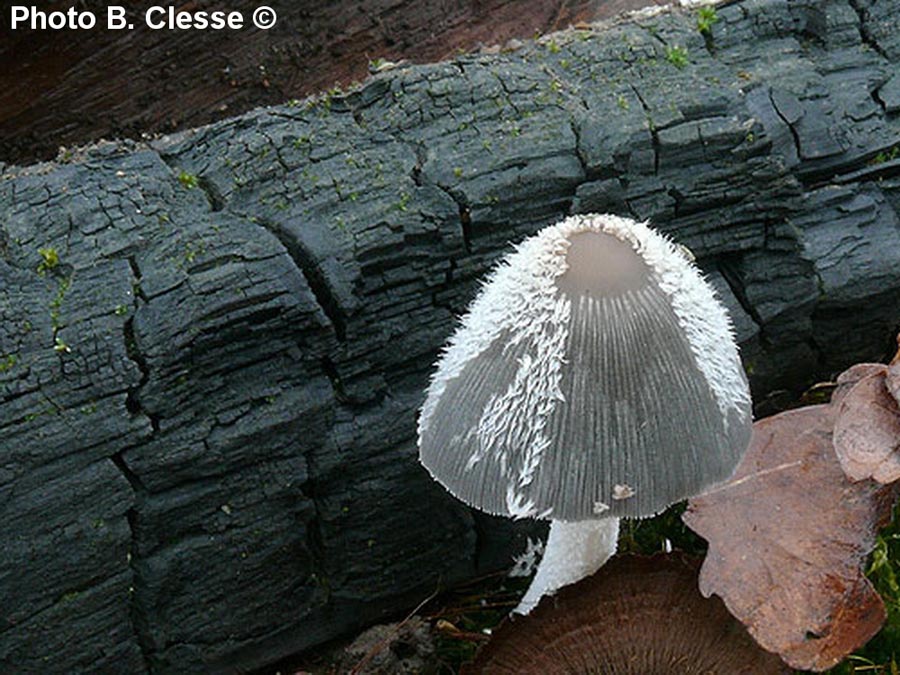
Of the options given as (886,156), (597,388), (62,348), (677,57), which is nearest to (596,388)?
(597,388)

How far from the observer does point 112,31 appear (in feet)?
16.5

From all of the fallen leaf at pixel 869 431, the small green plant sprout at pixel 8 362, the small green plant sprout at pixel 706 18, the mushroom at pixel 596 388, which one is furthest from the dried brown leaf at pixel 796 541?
the small green plant sprout at pixel 8 362

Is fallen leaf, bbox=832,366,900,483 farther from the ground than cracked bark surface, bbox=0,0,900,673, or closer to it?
closer to it

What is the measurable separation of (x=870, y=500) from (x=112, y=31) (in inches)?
139

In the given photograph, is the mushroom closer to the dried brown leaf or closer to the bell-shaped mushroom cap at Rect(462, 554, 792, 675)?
the dried brown leaf

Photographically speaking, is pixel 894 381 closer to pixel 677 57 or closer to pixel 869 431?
pixel 869 431

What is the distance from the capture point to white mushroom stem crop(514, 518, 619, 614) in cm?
332

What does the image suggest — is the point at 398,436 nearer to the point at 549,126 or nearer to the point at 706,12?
the point at 549,126

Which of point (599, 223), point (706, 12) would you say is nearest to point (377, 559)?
point (599, 223)

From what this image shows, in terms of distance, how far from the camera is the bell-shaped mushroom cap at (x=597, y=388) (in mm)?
2771

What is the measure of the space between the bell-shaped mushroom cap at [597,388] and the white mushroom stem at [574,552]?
0.52 m

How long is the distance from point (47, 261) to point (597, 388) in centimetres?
153

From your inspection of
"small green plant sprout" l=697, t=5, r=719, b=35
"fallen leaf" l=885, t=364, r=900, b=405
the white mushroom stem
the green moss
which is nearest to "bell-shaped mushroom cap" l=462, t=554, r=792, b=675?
the white mushroom stem

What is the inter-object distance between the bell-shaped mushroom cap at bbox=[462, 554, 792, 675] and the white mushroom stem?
102 millimetres
